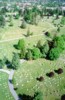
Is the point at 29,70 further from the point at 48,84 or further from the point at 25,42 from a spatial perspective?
the point at 25,42

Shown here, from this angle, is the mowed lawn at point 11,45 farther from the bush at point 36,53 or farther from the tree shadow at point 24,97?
the tree shadow at point 24,97

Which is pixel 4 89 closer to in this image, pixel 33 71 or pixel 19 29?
pixel 33 71

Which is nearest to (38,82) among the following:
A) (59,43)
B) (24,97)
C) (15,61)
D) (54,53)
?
(24,97)

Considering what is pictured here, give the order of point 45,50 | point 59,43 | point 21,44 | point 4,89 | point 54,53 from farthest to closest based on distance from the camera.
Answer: point 59,43
point 21,44
point 45,50
point 54,53
point 4,89

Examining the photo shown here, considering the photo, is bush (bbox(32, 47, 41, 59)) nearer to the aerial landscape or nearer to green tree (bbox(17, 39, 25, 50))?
the aerial landscape

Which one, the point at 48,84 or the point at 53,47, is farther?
the point at 53,47

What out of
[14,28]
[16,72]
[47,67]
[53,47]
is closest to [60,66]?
[47,67]

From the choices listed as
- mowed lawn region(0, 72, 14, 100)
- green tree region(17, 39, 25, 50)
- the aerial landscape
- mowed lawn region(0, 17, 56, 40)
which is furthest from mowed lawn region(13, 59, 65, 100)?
mowed lawn region(0, 17, 56, 40)
